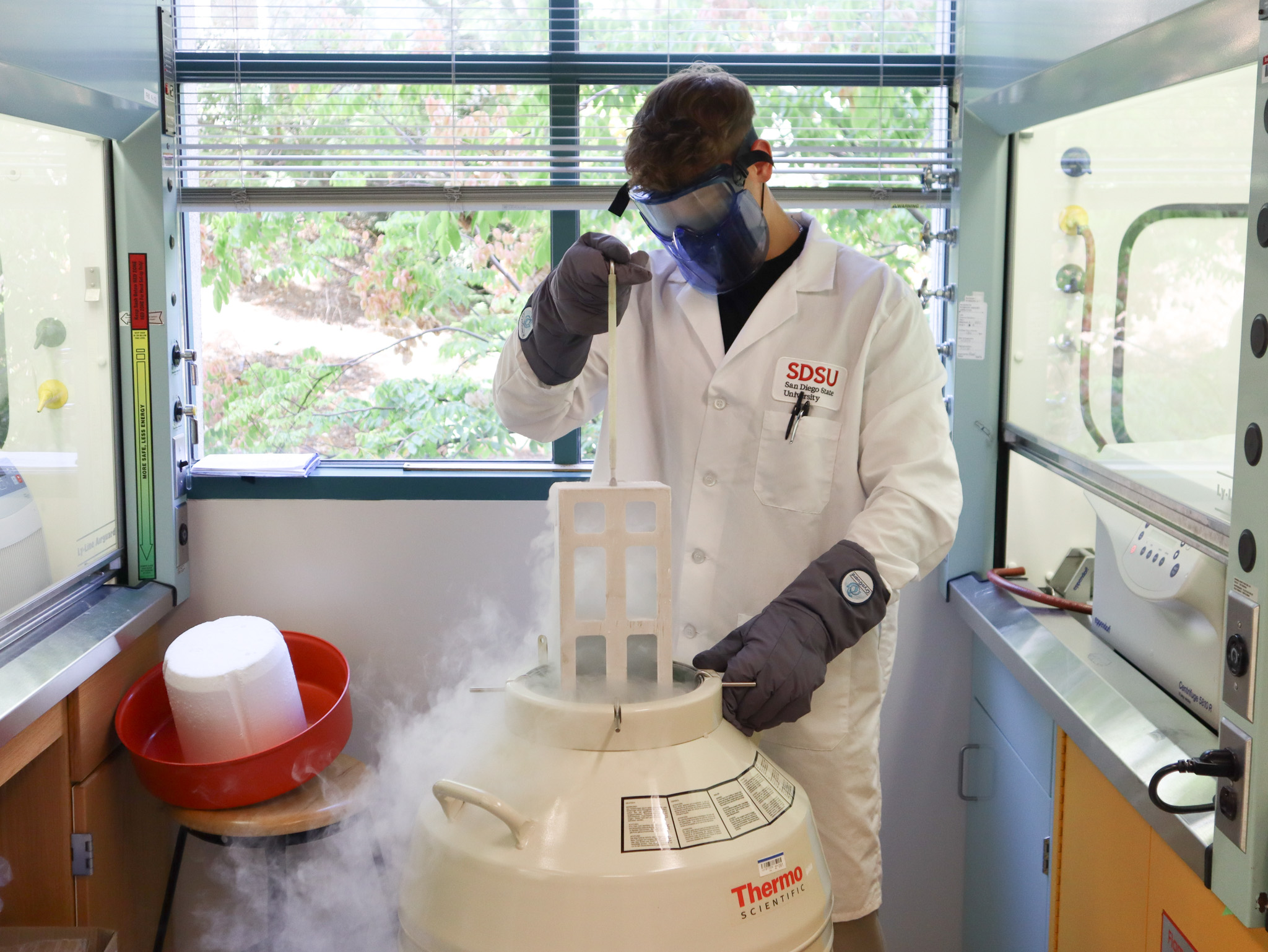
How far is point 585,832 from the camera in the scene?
99cm

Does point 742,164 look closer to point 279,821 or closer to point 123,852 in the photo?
point 279,821

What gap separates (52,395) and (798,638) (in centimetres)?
158

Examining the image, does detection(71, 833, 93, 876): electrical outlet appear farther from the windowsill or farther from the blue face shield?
Answer: the blue face shield

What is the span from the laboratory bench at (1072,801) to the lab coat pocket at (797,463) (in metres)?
0.52

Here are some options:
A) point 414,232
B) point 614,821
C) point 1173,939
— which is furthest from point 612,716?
point 414,232

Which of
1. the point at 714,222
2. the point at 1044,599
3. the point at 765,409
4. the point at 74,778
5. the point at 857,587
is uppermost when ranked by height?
the point at 714,222

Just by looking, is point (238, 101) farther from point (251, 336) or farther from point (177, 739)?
point (177, 739)

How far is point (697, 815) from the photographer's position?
1016 millimetres

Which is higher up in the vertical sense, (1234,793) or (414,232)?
(414,232)

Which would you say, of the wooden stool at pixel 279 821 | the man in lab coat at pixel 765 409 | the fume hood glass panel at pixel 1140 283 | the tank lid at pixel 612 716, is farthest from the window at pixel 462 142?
the tank lid at pixel 612 716

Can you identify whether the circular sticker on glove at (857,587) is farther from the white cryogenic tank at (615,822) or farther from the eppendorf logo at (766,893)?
the eppendorf logo at (766,893)

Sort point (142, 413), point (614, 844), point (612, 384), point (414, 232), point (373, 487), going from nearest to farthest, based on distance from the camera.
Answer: point (614, 844)
point (612, 384)
point (142, 413)
point (373, 487)
point (414, 232)

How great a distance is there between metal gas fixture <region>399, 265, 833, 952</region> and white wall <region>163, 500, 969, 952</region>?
1.25m

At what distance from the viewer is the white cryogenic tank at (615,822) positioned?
3.15ft
